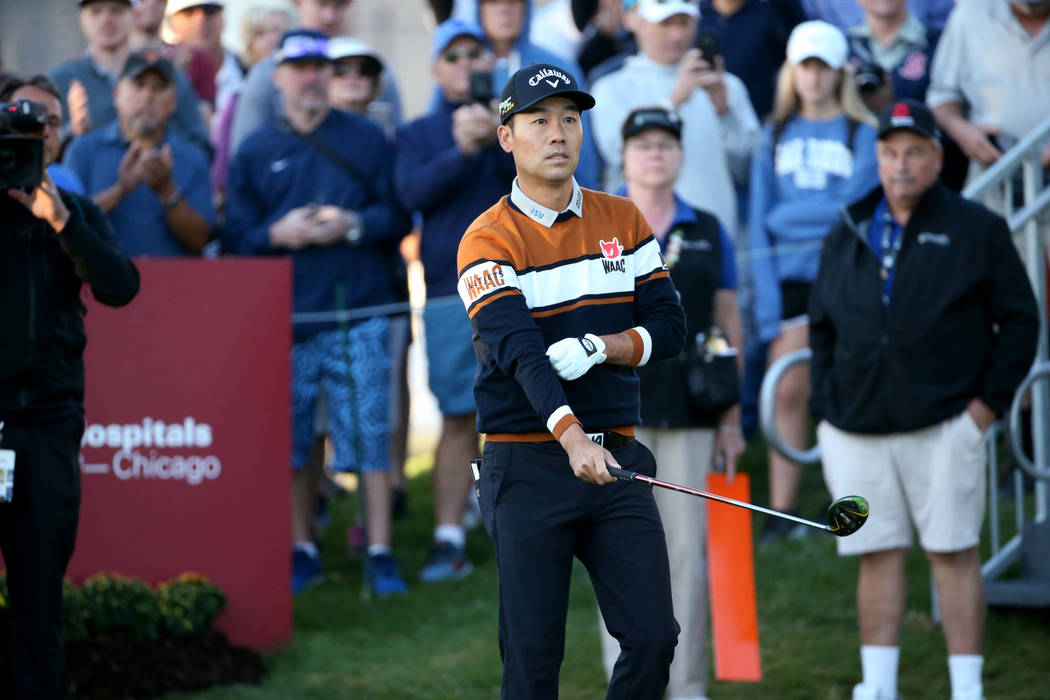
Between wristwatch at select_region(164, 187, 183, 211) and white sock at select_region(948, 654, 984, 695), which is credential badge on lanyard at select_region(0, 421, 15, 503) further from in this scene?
white sock at select_region(948, 654, 984, 695)

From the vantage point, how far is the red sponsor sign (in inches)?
275

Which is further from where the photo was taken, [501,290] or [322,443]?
[322,443]

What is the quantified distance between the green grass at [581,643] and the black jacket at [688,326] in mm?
1229

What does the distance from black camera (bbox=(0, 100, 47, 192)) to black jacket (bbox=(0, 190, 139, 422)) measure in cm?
17

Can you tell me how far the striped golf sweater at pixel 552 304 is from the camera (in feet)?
14.0

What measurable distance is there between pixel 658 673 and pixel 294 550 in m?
4.35

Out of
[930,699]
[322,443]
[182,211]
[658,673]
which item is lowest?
[930,699]

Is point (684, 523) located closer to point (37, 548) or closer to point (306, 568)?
point (37, 548)

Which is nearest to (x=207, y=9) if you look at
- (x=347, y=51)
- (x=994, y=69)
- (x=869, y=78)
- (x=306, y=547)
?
(x=347, y=51)

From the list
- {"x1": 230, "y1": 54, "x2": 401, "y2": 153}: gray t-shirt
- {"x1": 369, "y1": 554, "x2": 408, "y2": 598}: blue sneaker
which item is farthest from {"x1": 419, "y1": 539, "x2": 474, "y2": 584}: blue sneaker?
{"x1": 230, "y1": 54, "x2": 401, "y2": 153}: gray t-shirt

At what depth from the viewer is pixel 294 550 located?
8.28 meters

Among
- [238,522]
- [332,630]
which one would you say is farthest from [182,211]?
[332,630]

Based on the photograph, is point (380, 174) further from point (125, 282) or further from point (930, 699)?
point (930, 699)

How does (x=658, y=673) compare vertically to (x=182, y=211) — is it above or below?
below
